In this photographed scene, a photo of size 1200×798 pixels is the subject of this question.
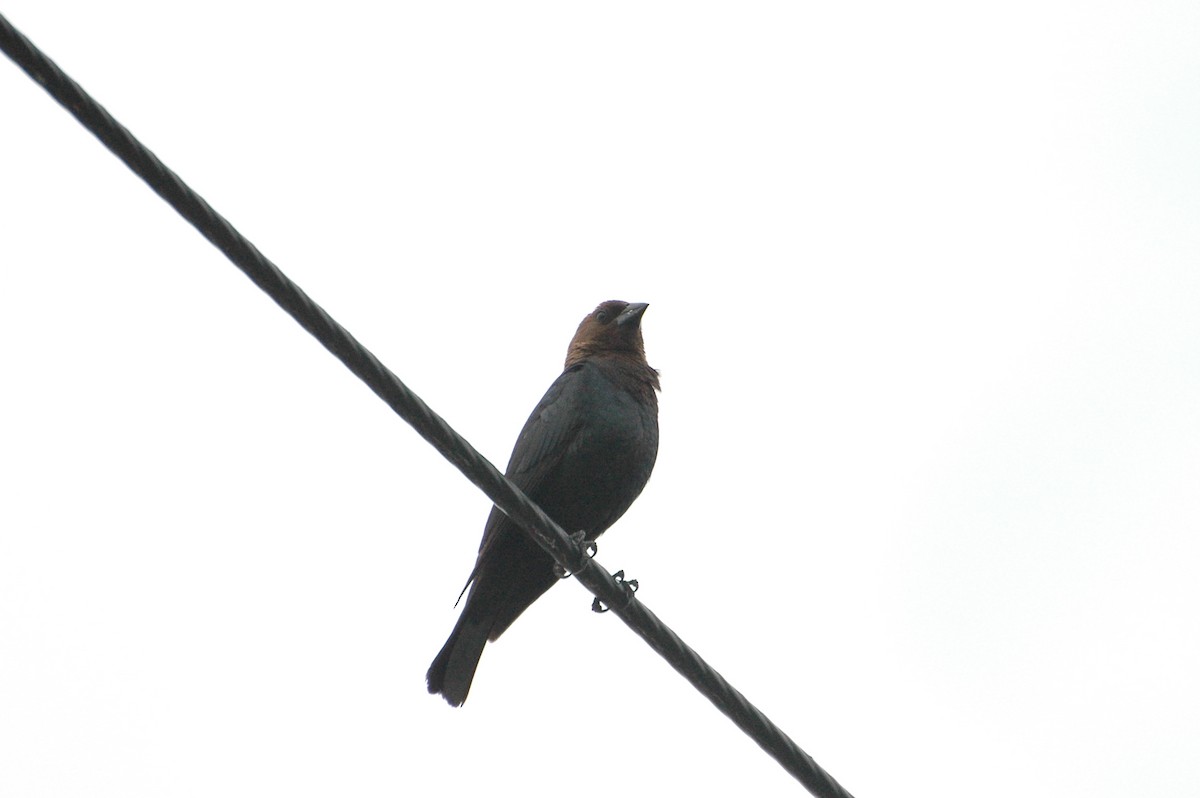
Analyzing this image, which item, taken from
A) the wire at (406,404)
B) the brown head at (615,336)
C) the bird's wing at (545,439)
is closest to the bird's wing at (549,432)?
the bird's wing at (545,439)

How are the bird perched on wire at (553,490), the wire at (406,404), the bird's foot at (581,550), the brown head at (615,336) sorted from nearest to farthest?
the wire at (406,404) → the bird's foot at (581,550) → the bird perched on wire at (553,490) → the brown head at (615,336)

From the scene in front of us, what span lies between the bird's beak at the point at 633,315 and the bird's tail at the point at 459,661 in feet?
5.61

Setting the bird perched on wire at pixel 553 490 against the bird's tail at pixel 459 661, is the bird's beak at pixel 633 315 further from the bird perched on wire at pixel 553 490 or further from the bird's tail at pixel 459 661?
the bird's tail at pixel 459 661

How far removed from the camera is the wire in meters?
2.28

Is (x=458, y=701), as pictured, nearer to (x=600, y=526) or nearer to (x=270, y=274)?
(x=600, y=526)

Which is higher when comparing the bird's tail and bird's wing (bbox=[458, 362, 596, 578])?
bird's wing (bbox=[458, 362, 596, 578])

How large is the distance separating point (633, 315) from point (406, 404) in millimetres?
3751

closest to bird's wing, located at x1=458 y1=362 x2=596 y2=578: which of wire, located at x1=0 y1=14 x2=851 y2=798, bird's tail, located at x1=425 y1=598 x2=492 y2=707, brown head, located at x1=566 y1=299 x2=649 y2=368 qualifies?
bird's tail, located at x1=425 y1=598 x2=492 y2=707

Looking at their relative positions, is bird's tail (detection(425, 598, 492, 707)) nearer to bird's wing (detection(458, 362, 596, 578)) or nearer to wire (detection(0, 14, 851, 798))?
bird's wing (detection(458, 362, 596, 578))

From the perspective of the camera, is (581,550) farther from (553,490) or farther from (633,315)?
(633,315)

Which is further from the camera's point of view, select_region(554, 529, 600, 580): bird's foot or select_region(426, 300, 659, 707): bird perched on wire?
select_region(426, 300, 659, 707): bird perched on wire

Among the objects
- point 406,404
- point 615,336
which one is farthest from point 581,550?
point 615,336

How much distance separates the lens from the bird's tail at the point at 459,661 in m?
5.59

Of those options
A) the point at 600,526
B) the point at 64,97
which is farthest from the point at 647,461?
the point at 64,97
